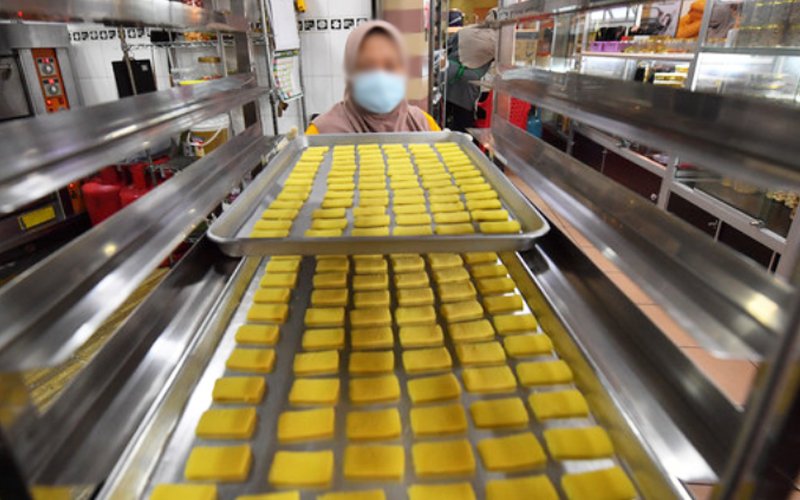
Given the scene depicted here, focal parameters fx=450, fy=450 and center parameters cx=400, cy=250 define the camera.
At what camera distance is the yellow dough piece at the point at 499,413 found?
1014mm

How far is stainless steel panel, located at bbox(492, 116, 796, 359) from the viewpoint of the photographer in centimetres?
53

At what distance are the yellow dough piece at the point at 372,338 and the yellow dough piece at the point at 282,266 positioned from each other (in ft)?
1.26

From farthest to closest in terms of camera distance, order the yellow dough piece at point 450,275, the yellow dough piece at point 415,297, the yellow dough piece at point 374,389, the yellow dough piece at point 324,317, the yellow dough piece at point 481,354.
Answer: the yellow dough piece at point 450,275, the yellow dough piece at point 415,297, the yellow dough piece at point 324,317, the yellow dough piece at point 481,354, the yellow dough piece at point 374,389

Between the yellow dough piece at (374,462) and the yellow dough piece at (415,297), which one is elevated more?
the yellow dough piece at (415,297)

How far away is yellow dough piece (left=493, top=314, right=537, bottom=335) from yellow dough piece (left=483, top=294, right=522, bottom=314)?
0.14 ft

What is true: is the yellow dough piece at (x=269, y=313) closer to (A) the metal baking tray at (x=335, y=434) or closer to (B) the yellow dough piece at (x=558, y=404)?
(A) the metal baking tray at (x=335, y=434)

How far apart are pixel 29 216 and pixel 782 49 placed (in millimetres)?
5654

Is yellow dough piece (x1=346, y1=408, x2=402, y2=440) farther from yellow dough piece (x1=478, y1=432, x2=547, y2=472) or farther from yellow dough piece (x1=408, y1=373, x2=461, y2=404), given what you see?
yellow dough piece (x1=478, y1=432, x2=547, y2=472)

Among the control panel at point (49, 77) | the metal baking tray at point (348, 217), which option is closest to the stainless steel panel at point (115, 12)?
the metal baking tray at point (348, 217)

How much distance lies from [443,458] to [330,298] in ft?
2.11

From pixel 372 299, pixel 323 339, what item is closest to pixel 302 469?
pixel 323 339

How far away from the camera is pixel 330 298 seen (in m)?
1.42

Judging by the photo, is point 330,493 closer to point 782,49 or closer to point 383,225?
point 383,225

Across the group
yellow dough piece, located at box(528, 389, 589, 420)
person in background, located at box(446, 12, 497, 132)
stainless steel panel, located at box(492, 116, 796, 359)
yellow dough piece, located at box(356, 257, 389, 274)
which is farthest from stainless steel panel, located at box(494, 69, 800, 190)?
yellow dough piece, located at box(356, 257, 389, 274)
